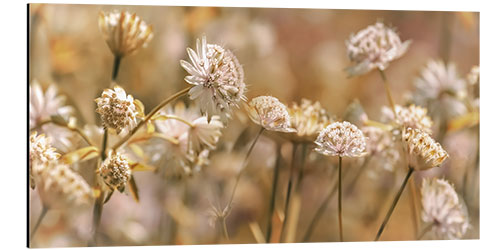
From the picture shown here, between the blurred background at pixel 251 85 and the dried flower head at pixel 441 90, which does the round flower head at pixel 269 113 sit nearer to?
the blurred background at pixel 251 85

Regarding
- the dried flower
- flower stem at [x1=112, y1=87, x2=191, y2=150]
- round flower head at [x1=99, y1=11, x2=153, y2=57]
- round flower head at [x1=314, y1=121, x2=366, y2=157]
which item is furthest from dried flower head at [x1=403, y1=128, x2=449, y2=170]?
round flower head at [x1=99, y1=11, x2=153, y2=57]

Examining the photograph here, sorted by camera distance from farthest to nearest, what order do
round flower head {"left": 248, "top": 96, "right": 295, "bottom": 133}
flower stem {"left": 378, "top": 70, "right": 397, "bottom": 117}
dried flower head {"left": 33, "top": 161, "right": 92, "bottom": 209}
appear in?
flower stem {"left": 378, "top": 70, "right": 397, "bottom": 117}
round flower head {"left": 248, "top": 96, "right": 295, "bottom": 133}
dried flower head {"left": 33, "top": 161, "right": 92, "bottom": 209}

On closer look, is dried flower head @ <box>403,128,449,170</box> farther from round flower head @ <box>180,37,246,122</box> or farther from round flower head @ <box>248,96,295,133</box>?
round flower head @ <box>180,37,246,122</box>

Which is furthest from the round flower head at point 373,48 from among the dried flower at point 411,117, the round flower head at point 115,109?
the round flower head at point 115,109

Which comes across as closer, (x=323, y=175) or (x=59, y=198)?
(x=59, y=198)

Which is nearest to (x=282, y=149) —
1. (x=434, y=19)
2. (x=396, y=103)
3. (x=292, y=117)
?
(x=292, y=117)

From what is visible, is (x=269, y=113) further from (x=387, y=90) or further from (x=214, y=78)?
(x=387, y=90)

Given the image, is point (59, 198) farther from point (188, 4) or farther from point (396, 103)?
point (396, 103)
